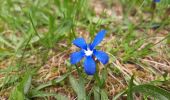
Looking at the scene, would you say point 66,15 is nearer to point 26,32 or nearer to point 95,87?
Answer: point 26,32

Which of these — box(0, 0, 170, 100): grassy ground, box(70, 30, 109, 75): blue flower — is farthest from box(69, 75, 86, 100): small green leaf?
box(70, 30, 109, 75): blue flower

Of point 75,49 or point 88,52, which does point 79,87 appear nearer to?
point 88,52

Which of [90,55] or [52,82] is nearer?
[90,55]

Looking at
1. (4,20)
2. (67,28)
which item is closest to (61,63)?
(67,28)

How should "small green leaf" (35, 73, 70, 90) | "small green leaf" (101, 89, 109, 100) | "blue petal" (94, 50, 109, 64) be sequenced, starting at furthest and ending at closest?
"small green leaf" (35, 73, 70, 90) → "small green leaf" (101, 89, 109, 100) → "blue petal" (94, 50, 109, 64)

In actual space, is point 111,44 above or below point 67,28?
below

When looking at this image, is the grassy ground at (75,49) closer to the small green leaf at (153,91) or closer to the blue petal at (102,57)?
the small green leaf at (153,91)

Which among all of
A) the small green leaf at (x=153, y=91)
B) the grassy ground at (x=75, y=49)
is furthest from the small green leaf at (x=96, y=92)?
the small green leaf at (x=153, y=91)

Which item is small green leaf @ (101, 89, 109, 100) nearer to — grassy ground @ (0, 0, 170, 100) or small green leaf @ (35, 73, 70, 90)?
grassy ground @ (0, 0, 170, 100)

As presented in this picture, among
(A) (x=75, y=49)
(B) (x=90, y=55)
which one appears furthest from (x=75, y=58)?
(A) (x=75, y=49)
